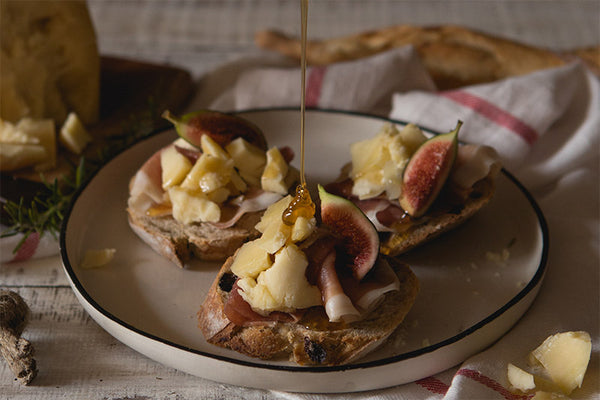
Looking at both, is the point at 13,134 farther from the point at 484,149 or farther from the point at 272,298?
the point at 484,149

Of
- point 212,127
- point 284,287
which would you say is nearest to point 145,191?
point 212,127

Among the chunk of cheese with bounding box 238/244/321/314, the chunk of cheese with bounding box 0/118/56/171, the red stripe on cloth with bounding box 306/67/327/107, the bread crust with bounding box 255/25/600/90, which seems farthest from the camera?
the bread crust with bounding box 255/25/600/90

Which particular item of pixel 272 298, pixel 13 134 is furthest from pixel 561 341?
pixel 13 134

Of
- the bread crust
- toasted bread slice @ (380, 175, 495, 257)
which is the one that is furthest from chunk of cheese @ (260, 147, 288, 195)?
the bread crust

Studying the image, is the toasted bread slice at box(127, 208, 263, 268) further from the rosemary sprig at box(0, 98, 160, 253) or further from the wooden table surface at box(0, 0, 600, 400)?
the wooden table surface at box(0, 0, 600, 400)

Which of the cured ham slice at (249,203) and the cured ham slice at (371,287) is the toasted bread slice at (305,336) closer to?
the cured ham slice at (371,287)

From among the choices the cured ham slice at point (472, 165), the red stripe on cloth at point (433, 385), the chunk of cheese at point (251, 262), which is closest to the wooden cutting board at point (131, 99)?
the chunk of cheese at point (251, 262)
